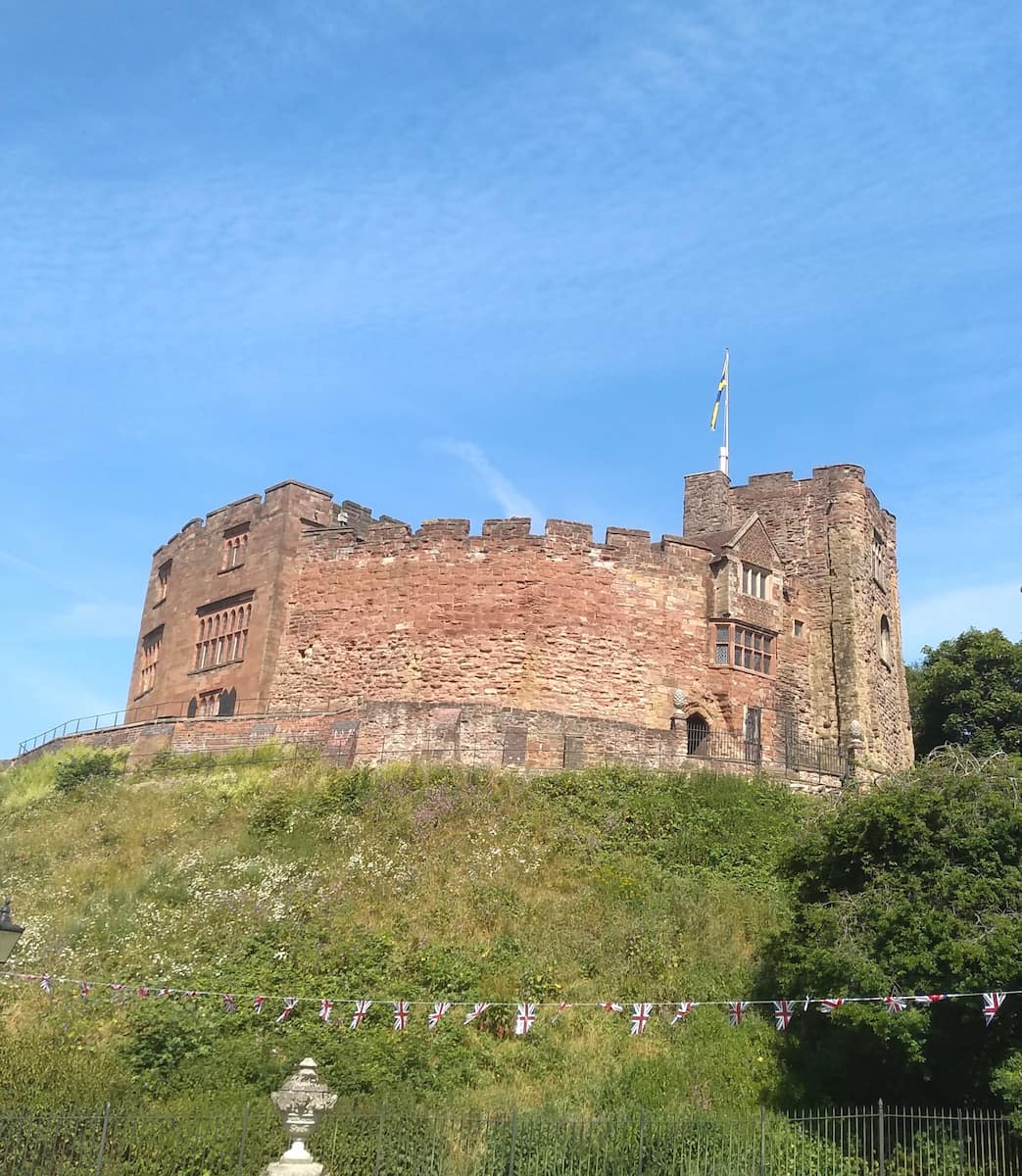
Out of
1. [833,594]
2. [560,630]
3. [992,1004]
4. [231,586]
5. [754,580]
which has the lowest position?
[992,1004]

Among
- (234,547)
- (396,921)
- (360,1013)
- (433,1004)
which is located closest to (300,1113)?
(360,1013)

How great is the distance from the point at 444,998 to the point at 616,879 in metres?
5.73

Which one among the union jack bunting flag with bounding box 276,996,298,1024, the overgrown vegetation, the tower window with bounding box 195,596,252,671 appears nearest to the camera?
the overgrown vegetation

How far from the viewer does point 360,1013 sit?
60.8 feet

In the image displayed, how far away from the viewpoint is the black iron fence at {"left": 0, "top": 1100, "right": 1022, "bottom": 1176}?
567 inches

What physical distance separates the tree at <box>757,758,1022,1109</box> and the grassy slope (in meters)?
1.35

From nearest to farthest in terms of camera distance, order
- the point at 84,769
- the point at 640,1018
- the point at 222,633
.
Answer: the point at 640,1018 < the point at 84,769 < the point at 222,633

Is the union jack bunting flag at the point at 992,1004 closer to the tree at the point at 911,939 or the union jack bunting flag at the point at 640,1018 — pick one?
the tree at the point at 911,939

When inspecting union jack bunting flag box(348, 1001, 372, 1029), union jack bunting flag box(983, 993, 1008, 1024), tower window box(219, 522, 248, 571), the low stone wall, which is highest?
tower window box(219, 522, 248, 571)

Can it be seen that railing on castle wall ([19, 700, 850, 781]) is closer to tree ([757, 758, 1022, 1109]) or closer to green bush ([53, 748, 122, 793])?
green bush ([53, 748, 122, 793])

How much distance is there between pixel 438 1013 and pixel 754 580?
66.2 ft

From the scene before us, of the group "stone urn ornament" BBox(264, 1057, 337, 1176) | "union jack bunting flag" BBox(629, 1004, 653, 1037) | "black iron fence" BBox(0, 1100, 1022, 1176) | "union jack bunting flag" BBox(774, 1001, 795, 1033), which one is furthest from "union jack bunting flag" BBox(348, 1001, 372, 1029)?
"union jack bunting flag" BBox(774, 1001, 795, 1033)

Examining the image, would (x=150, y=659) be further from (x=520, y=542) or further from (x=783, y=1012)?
(x=783, y=1012)

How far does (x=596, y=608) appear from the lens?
112 ft
